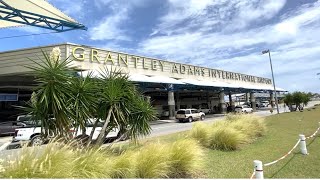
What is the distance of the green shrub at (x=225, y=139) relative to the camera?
1330cm

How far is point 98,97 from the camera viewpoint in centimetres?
1136

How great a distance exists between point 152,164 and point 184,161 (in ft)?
4.05

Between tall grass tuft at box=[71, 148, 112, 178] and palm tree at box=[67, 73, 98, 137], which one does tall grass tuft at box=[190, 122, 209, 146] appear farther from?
tall grass tuft at box=[71, 148, 112, 178]

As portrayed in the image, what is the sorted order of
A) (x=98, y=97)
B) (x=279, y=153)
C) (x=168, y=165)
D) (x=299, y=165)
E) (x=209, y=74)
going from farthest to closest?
(x=209, y=74) < (x=279, y=153) < (x=98, y=97) < (x=299, y=165) < (x=168, y=165)

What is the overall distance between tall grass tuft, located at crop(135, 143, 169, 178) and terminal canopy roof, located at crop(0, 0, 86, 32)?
21.4m

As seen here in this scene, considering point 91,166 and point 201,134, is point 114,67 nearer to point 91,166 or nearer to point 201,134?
point 201,134

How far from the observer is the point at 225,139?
13391 mm

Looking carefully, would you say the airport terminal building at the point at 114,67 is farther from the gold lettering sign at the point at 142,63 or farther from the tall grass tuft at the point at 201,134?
the tall grass tuft at the point at 201,134

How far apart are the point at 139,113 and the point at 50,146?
506 cm

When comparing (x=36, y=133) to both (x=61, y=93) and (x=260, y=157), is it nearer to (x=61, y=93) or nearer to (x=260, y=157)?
(x=61, y=93)

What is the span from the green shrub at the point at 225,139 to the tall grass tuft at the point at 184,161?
4.44m

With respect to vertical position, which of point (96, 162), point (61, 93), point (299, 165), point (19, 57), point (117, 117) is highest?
point (19, 57)

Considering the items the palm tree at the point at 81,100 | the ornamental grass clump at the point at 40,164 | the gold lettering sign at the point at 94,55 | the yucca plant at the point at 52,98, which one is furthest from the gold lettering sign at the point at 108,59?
the ornamental grass clump at the point at 40,164

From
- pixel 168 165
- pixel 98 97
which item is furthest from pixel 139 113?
pixel 168 165
